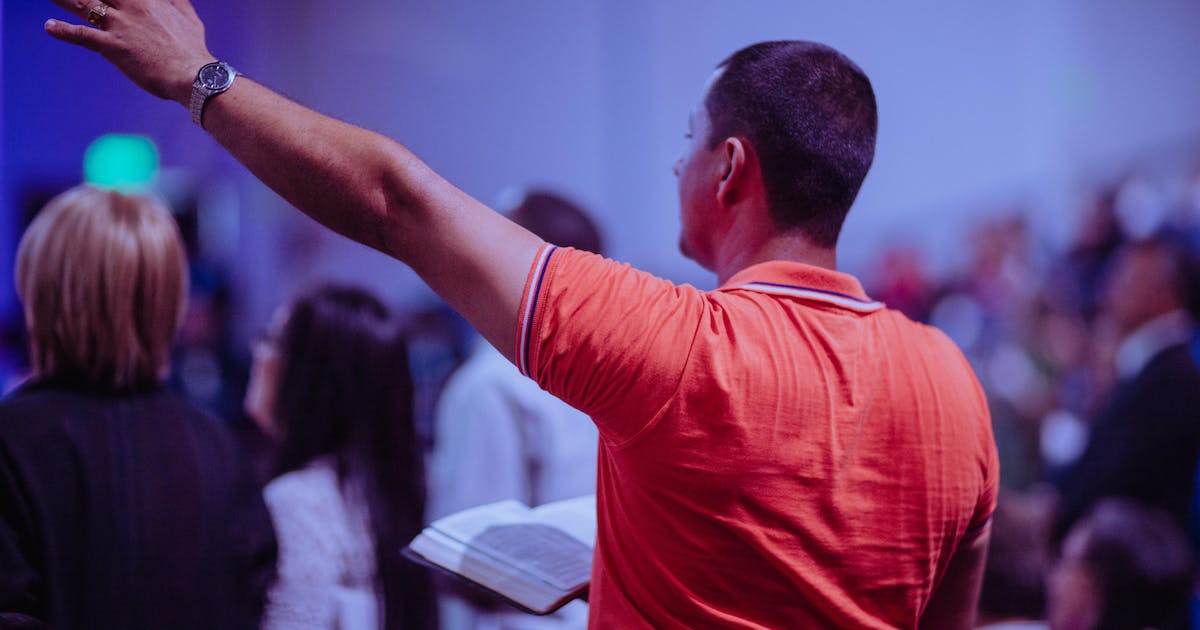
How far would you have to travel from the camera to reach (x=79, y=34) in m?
Result: 0.95

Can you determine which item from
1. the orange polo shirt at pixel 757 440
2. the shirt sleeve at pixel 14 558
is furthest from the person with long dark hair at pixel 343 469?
the orange polo shirt at pixel 757 440

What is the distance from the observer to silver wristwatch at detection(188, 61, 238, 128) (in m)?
0.95

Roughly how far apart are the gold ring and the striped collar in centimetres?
73

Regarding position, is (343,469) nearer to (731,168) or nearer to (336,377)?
(336,377)

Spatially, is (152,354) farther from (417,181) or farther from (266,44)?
(266,44)

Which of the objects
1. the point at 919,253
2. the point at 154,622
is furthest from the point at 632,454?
the point at 919,253

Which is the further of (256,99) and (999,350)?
(999,350)

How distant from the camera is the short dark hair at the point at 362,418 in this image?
1.94 m

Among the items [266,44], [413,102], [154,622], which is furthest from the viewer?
[413,102]

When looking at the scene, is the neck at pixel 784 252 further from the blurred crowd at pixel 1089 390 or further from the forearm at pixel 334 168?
the blurred crowd at pixel 1089 390

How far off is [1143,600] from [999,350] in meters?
3.14

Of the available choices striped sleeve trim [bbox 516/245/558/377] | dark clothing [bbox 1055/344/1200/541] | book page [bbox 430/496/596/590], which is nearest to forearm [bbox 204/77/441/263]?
striped sleeve trim [bbox 516/245/558/377]

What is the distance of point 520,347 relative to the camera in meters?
0.93

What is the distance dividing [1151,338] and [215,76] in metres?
3.44
